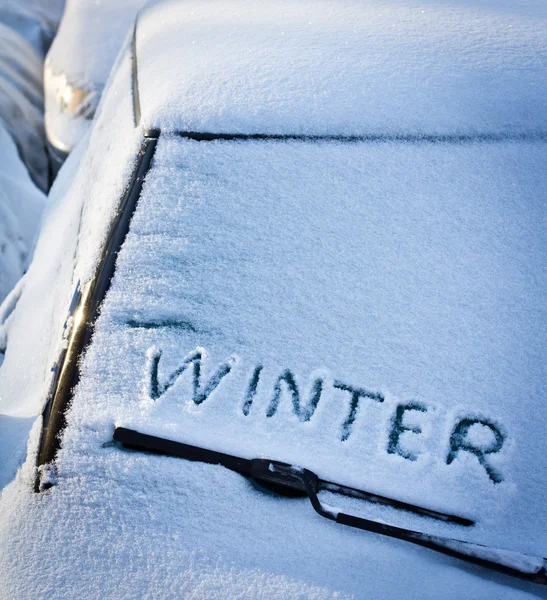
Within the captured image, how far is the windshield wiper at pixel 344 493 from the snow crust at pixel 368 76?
0.76 m

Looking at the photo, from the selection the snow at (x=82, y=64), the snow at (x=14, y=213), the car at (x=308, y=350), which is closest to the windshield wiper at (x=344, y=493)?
the car at (x=308, y=350)

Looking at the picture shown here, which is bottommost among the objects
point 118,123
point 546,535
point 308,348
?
point 546,535

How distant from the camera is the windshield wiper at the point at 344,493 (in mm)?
1069

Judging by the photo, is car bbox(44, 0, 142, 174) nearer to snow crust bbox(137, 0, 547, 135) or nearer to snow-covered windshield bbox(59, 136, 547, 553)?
snow crust bbox(137, 0, 547, 135)

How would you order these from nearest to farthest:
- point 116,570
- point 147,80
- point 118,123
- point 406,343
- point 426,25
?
point 116,570
point 406,343
point 426,25
point 147,80
point 118,123

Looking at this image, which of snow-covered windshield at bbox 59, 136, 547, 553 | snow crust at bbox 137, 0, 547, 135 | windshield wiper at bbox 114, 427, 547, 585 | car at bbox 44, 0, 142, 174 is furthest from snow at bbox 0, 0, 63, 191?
windshield wiper at bbox 114, 427, 547, 585

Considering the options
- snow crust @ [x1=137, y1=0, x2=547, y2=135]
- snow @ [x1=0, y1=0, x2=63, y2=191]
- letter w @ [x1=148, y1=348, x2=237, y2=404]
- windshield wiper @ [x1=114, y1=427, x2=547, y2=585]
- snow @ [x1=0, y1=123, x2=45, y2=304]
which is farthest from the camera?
snow @ [x1=0, y1=0, x2=63, y2=191]

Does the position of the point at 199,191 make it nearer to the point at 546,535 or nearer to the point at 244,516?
the point at 244,516

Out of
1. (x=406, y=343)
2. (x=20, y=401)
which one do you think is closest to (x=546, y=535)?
(x=406, y=343)

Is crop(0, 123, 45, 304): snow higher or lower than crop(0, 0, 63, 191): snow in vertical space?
lower

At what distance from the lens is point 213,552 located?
3.51ft

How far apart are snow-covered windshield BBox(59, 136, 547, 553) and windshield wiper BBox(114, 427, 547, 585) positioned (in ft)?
0.07

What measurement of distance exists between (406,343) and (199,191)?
592 millimetres

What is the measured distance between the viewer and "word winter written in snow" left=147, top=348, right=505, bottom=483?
113 centimetres
